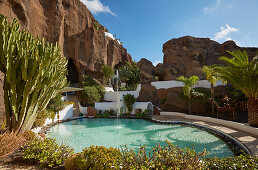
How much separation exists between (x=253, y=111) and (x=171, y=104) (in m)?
8.55

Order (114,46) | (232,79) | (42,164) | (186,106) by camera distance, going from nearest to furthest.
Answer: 1. (42,164)
2. (232,79)
3. (186,106)
4. (114,46)

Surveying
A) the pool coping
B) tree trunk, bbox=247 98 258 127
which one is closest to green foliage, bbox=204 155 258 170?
the pool coping

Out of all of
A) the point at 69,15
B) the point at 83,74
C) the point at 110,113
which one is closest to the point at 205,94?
the point at 110,113

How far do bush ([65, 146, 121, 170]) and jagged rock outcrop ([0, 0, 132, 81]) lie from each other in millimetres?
15415

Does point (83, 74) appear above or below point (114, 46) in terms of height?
below

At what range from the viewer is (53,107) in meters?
12.4

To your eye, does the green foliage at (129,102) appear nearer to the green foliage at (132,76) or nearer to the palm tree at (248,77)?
the green foliage at (132,76)

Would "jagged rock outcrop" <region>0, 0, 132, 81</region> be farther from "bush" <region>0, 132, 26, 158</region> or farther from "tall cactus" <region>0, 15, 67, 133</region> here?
"bush" <region>0, 132, 26, 158</region>

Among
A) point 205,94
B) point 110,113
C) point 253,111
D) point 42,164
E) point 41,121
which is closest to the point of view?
point 42,164

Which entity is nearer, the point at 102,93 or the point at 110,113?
the point at 110,113

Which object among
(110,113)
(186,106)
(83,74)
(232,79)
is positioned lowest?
(110,113)

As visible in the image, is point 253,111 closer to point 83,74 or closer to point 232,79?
point 232,79

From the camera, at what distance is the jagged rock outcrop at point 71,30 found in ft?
56.6

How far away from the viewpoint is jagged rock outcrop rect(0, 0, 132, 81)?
56.6 ft
